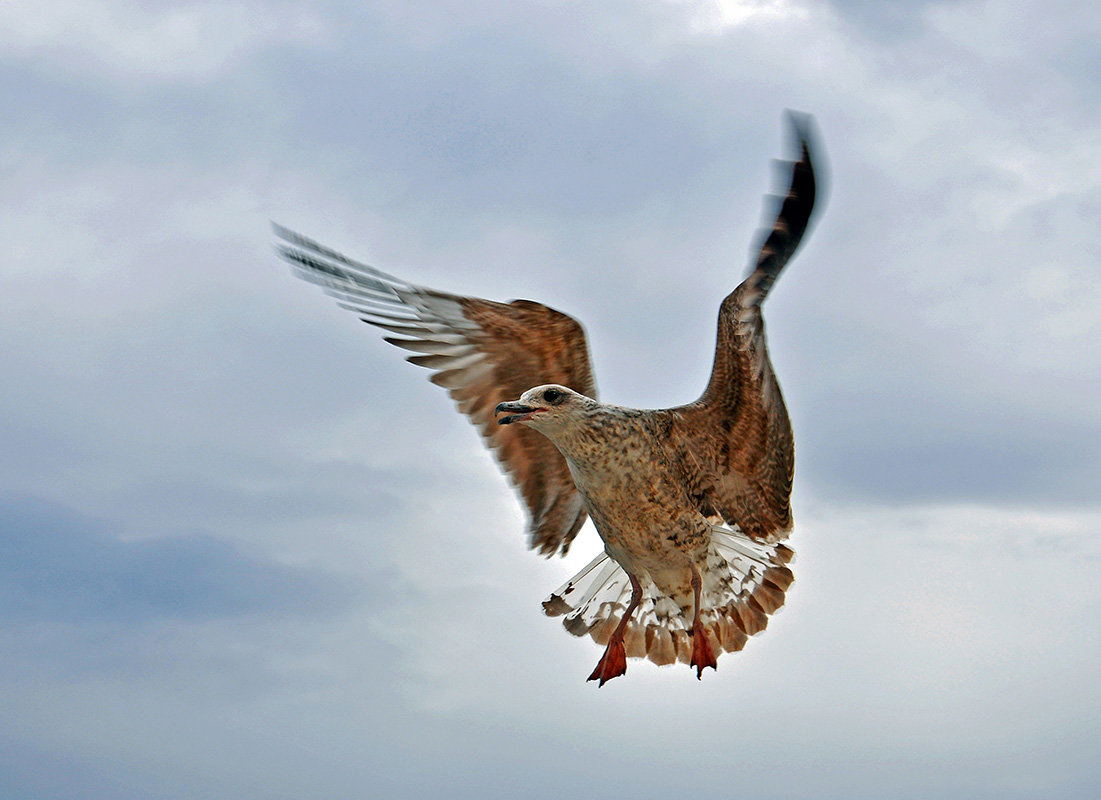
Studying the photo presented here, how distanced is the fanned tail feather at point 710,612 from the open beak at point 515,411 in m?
1.59

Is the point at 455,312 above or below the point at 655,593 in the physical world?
above

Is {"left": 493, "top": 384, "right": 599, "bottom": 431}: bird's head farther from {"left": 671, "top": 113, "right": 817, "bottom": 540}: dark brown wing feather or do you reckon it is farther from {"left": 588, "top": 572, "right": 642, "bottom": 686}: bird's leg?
{"left": 588, "top": 572, "right": 642, "bottom": 686}: bird's leg

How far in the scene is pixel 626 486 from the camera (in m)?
7.17

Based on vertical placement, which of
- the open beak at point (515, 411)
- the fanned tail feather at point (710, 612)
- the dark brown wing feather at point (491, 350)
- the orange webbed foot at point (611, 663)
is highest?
the dark brown wing feather at point (491, 350)

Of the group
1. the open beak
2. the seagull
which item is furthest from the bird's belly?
the open beak

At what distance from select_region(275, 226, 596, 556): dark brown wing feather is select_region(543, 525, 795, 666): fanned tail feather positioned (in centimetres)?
79

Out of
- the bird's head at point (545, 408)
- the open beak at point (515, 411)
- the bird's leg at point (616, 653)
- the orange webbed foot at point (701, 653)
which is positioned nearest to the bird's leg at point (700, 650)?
the orange webbed foot at point (701, 653)

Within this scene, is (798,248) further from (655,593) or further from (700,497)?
(655,593)

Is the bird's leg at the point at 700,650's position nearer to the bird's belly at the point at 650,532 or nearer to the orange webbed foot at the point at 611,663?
the bird's belly at the point at 650,532

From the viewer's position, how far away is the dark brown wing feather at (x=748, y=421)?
6707 millimetres

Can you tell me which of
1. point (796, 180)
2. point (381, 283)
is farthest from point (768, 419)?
point (381, 283)

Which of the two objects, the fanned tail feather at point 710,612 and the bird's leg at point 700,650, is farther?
the fanned tail feather at point 710,612

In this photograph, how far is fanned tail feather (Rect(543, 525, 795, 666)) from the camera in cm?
791

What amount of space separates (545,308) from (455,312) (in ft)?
2.19
